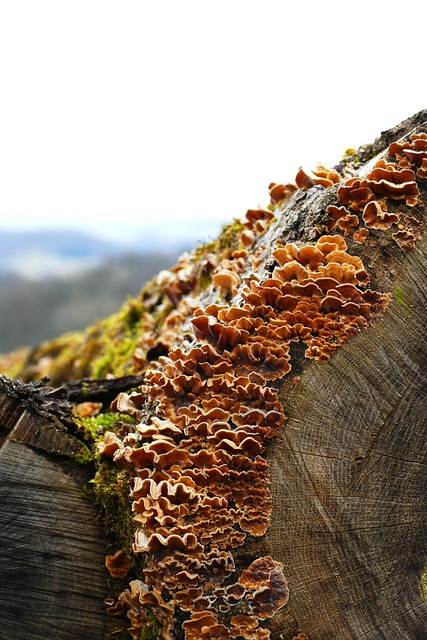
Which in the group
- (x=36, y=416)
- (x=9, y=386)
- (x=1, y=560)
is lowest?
(x=1, y=560)

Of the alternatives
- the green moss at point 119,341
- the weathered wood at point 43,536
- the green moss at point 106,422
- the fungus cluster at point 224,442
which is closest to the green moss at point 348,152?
the fungus cluster at point 224,442

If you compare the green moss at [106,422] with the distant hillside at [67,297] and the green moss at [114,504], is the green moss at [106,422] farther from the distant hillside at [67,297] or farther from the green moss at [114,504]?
the distant hillside at [67,297]

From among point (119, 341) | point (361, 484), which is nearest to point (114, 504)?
point (361, 484)

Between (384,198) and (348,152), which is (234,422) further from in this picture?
(348,152)

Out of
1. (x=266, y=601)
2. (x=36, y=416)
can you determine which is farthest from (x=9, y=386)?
(x=266, y=601)

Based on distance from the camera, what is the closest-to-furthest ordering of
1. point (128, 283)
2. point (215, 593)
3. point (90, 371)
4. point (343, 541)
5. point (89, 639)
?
point (215, 593) < point (343, 541) < point (89, 639) < point (90, 371) < point (128, 283)

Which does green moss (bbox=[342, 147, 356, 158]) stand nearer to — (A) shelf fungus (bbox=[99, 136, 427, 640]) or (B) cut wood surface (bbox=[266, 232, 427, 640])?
(A) shelf fungus (bbox=[99, 136, 427, 640])

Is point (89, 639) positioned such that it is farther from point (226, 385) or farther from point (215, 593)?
point (226, 385)
